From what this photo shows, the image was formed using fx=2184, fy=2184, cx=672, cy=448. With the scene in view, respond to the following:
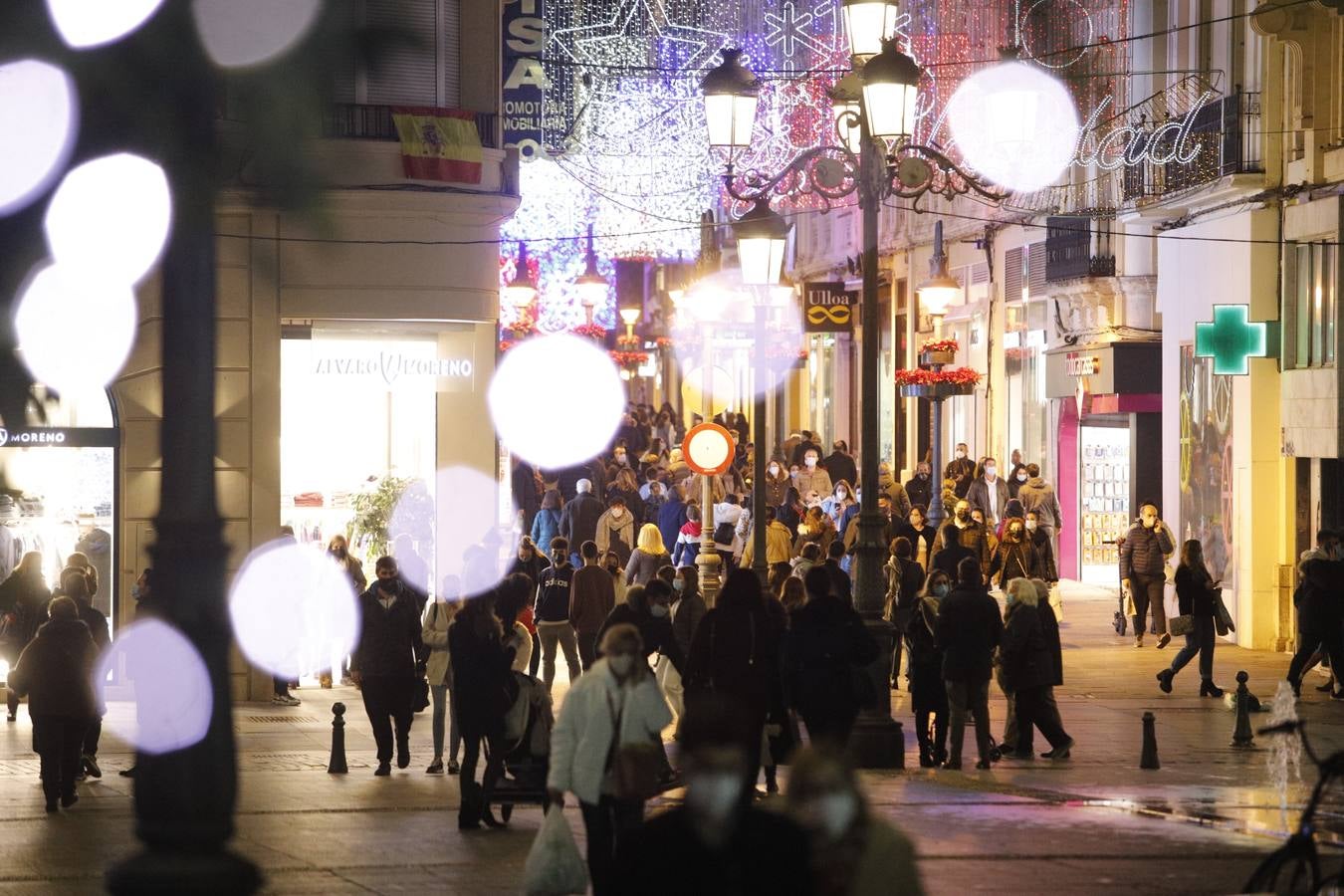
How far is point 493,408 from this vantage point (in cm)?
2573

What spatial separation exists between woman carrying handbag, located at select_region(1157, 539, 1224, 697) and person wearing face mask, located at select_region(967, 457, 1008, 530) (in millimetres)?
9763

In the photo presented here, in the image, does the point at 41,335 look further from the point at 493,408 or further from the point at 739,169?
the point at 739,169

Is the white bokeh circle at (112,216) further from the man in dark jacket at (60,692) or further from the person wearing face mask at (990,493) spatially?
the person wearing face mask at (990,493)

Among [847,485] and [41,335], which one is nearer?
[41,335]

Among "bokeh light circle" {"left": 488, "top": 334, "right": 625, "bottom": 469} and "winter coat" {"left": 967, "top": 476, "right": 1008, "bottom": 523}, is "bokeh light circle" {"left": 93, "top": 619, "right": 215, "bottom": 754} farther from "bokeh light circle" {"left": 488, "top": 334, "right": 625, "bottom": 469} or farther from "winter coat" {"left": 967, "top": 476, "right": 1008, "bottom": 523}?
"bokeh light circle" {"left": 488, "top": 334, "right": 625, "bottom": 469}

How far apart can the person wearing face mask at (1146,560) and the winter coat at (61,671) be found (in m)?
14.6

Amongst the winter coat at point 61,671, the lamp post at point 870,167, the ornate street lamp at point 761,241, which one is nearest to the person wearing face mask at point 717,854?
the lamp post at point 870,167

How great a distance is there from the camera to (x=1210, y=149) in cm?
2705

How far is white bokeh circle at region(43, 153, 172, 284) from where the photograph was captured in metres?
4.51

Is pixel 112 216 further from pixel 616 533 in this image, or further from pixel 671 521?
pixel 671 521

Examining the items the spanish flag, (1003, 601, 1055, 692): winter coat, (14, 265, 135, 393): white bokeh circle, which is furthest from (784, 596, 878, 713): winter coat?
the spanish flag

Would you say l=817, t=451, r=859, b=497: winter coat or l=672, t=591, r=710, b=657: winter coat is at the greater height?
l=817, t=451, r=859, b=497: winter coat

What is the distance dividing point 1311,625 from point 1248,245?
684cm

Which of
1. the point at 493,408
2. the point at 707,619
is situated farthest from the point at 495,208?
the point at 707,619
